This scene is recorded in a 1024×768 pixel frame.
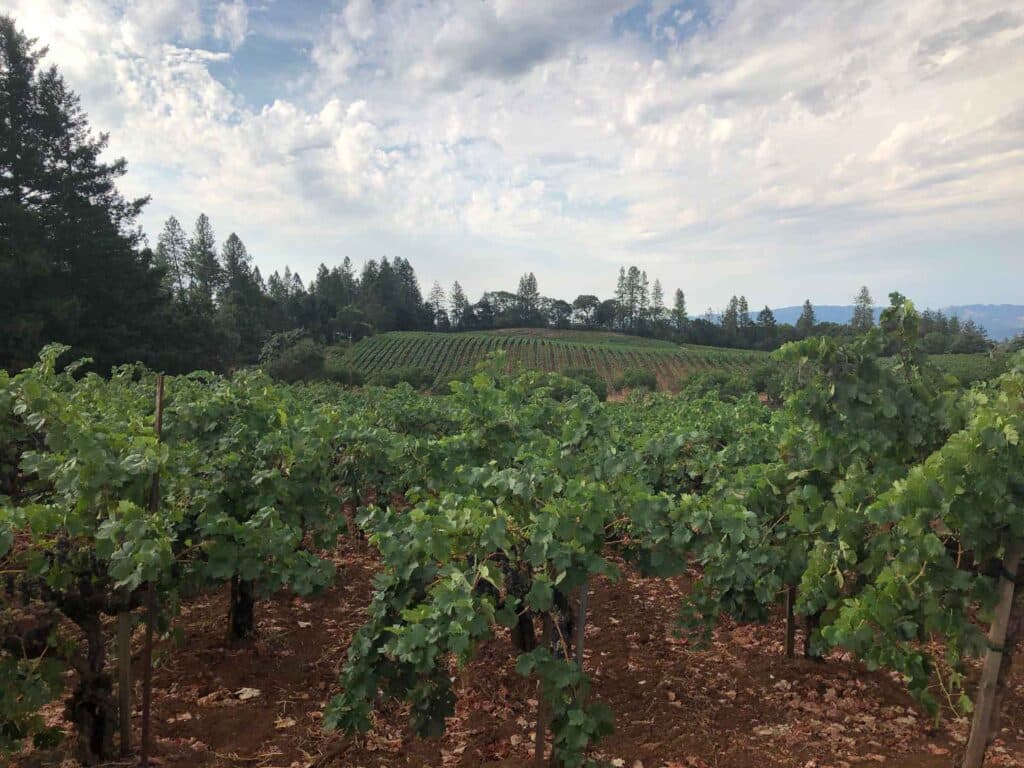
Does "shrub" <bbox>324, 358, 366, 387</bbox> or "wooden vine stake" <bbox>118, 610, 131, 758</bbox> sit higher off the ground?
"shrub" <bbox>324, 358, 366, 387</bbox>

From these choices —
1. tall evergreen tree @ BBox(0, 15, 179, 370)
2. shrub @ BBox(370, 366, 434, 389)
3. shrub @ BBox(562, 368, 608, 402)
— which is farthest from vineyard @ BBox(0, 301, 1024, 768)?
shrub @ BBox(370, 366, 434, 389)

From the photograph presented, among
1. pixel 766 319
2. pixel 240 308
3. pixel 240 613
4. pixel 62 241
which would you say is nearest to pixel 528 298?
pixel 766 319

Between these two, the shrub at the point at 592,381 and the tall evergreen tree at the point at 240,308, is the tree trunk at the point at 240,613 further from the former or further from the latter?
Answer: the tall evergreen tree at the point at 240,308

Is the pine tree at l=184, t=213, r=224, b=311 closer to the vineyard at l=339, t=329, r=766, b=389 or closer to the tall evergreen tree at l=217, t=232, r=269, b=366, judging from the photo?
the tall evergreen tree at l=217, t=232, r=269, b=366

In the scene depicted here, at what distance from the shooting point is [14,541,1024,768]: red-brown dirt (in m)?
4.20

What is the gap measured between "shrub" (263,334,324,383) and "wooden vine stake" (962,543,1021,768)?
45698 millimetres

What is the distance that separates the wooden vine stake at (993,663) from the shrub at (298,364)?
45.7 m

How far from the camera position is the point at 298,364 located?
47062 millimetres

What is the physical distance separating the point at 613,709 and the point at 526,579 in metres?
1.60

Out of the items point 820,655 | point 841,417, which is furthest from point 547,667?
point 820,655

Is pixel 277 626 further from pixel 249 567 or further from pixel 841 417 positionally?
pixel 841 417

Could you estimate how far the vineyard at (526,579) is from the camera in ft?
10.6

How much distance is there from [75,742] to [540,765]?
307 cm

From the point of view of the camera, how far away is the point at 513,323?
105 meters
